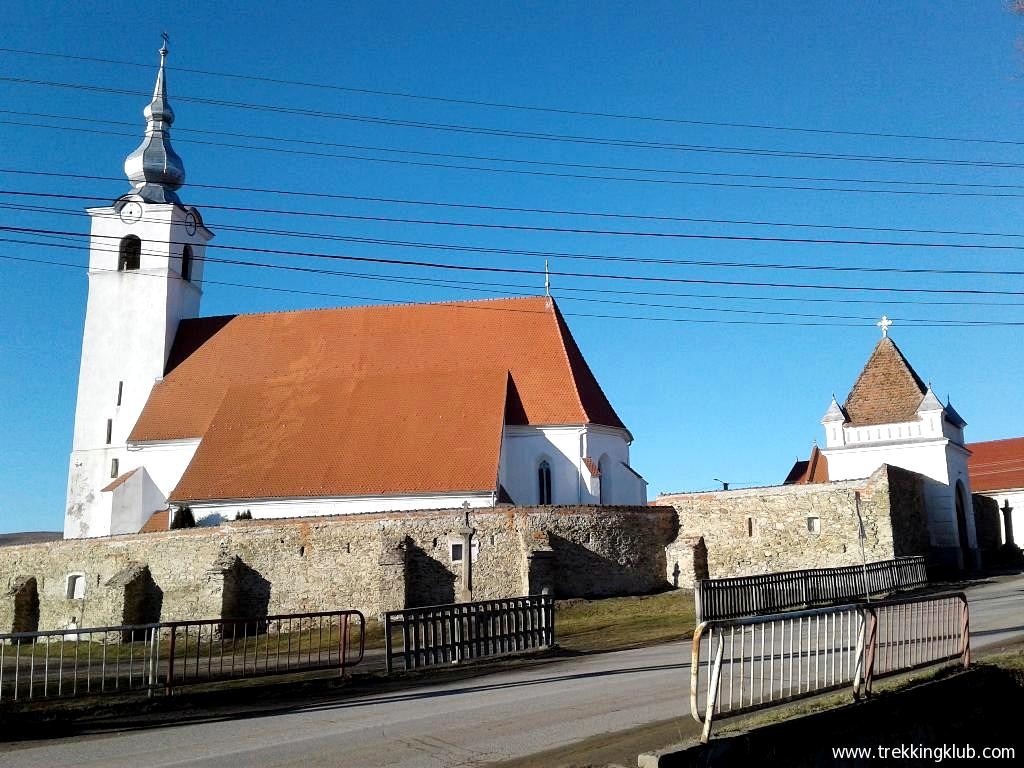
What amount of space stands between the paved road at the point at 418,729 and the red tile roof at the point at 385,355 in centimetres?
2091

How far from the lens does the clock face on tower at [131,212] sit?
39875 mm

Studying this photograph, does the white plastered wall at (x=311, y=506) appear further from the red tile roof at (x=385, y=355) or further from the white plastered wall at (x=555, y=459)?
the red tile roof at (x=385, y=355)

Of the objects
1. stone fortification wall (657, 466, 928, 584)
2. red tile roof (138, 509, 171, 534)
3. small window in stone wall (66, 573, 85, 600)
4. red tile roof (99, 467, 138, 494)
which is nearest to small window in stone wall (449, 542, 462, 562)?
stone fortification wall (657, 466, 928, 584)

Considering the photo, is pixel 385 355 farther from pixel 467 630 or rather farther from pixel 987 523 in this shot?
pixel 987 523

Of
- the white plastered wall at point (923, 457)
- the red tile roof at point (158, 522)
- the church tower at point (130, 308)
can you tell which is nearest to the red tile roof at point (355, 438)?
the red tile roof at point (158, 522)

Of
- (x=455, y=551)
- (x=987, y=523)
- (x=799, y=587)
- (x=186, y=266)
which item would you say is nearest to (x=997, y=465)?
(x=987, y=523)

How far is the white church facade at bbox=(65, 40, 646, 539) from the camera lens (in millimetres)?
30625

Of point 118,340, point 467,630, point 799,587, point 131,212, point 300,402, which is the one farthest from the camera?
point 131,212

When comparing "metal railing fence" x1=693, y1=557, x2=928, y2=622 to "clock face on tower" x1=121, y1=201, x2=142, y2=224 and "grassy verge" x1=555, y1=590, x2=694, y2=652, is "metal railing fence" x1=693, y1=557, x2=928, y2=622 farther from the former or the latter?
"clock face on tower" x1=121, y1=201, x2=142, y2=224

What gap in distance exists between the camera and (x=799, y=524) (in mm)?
26281

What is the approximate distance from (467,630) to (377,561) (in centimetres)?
1054

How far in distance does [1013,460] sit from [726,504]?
25.5 metres

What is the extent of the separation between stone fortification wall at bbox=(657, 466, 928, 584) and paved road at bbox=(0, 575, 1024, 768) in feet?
42.8

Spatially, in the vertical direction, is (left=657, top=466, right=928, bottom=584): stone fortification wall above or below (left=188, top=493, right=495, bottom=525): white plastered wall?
below
